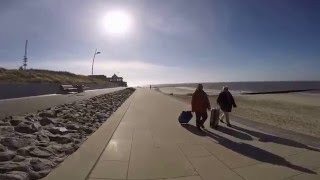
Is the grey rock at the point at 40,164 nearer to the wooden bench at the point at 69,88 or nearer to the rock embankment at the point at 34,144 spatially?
the rock embankment at the point at 34,144

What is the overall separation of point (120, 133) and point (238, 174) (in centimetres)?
491

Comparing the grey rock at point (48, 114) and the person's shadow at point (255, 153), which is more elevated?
the grey rock at point (48, 114)

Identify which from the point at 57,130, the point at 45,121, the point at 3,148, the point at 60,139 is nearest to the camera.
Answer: the point at 3,148

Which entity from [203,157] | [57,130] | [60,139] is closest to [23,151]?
[60,139]

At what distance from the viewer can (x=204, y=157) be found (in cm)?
647

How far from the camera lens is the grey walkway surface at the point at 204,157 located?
5.32m

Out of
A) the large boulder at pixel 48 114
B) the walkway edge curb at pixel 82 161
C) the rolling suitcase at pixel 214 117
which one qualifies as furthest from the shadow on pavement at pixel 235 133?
the large boulder at pixel 48 114

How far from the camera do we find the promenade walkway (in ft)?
17.4

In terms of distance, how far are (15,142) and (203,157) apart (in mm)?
3800

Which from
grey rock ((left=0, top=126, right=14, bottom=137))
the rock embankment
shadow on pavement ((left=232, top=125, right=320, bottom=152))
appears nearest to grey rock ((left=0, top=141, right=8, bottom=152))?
the rock embankment

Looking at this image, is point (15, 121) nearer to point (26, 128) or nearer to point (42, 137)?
point (26, 128)

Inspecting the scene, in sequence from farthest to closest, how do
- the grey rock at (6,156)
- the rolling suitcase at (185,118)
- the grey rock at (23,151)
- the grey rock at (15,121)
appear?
the rolling suitcase at (185,118)
the grey rock at (15,121)
the grey rock at (23,151)
the grey rock at (6,156)

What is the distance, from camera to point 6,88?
14.7 metres

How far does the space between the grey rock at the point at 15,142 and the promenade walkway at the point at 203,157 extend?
1.62 m
